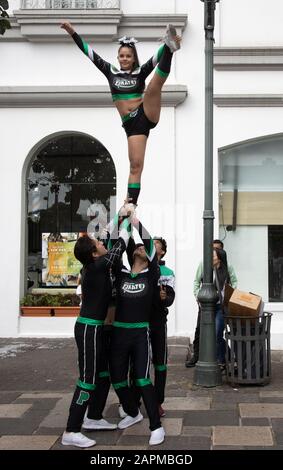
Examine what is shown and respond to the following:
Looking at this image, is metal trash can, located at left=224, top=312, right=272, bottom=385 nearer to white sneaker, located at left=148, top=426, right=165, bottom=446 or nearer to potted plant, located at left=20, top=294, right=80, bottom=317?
white sneaker, located at left=148, top=426, right=165, bottom=446

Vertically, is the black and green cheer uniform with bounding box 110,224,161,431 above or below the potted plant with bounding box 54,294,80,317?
above

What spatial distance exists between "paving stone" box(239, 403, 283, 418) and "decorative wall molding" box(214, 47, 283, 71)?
6.65 m

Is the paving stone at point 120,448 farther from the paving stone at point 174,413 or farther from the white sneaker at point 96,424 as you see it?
the paving stone at point 174,413

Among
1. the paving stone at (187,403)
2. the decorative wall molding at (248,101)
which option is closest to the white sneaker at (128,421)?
the paving stone at (187,403)

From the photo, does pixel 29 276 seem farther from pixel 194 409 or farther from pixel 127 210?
pixel 127 210

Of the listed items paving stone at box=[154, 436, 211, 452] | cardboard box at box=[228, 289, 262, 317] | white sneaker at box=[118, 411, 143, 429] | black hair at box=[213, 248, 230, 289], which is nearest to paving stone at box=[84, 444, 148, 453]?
paving stone at box=[154, 436, 211, 452]

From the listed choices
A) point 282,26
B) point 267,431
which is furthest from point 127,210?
point 282,26

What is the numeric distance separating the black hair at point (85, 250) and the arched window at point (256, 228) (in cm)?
596

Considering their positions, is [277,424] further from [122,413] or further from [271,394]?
[122,413]

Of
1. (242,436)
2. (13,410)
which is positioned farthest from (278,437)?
(13,410)

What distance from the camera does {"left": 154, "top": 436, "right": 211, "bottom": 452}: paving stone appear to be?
486 cm

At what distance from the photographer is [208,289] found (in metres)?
7.41

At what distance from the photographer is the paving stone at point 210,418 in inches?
220
